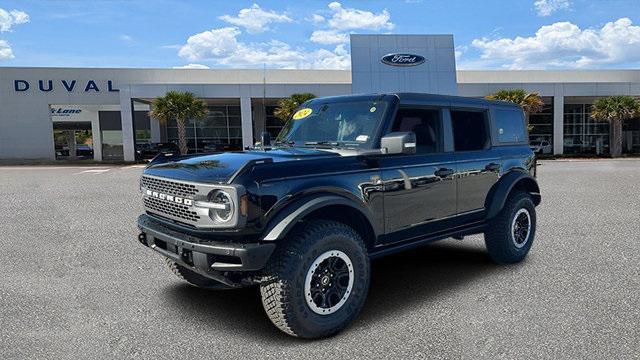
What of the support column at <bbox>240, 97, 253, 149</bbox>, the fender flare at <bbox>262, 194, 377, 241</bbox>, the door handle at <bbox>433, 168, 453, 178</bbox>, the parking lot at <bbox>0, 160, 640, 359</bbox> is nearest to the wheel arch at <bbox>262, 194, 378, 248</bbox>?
the fender flare at <bbox>262, 194, 377, 241</bbox>

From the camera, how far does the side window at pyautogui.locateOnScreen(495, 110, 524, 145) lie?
5.36 m

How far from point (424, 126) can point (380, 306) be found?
187cm

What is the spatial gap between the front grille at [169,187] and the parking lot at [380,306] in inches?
45.6

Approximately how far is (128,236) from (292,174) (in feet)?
16.5

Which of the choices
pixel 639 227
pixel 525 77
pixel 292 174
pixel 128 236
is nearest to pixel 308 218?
pixel 292 174

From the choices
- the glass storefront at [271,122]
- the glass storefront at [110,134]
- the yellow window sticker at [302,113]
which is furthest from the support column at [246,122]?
the yellow window sticker at [302,113]

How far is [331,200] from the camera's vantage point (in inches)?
137

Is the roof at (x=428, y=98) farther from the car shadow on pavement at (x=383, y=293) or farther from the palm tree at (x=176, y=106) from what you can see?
the palm tree at (x=176, y=106)

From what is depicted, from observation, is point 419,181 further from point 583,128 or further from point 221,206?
point 583,128

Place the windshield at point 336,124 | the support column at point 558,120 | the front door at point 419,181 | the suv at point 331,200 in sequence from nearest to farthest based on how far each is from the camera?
the suv at point 331,200
the front door at point 419,181
the windshield at point 336,124
the support column at point 558,120

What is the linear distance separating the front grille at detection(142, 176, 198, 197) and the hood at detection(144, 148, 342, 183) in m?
0.05

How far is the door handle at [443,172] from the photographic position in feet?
14.5

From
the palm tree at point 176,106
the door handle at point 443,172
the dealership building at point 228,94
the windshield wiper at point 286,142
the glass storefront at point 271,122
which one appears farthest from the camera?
the glass storefront at point 271,122

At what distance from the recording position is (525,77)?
41906 millimetres
